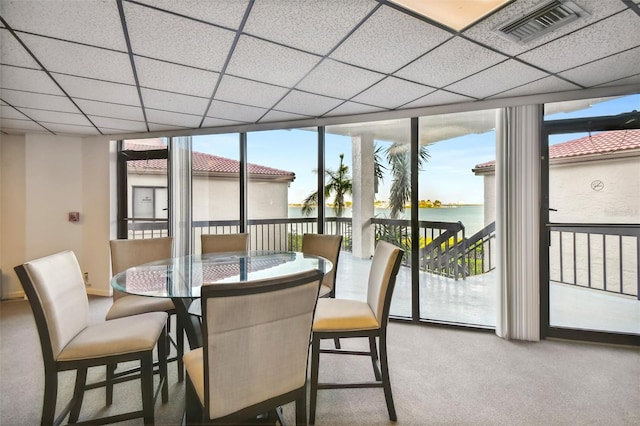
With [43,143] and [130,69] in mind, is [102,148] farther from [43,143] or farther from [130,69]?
[130,69]

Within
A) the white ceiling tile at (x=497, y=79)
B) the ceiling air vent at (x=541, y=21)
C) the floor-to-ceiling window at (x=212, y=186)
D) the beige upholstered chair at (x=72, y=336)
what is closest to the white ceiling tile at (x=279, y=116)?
the floor-to-ceiling window at (x=212, y=186)

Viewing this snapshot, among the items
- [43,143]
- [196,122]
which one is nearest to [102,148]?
[43,143]

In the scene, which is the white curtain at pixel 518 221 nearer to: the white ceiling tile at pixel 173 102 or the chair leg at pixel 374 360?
the chair leg at pixel 374 360

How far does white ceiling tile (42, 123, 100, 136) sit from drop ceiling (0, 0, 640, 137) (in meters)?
0.53

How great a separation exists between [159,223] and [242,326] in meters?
3.84

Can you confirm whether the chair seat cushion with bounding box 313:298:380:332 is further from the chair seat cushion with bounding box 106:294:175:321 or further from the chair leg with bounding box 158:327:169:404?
the chair seat cushion with bounding box 106:294:175:321

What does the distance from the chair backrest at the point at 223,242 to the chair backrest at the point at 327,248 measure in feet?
→ 2.26

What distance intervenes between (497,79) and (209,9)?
2.16 metres

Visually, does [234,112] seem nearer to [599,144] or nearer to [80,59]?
[80,59]


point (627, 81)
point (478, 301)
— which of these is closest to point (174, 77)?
point (627, 81)

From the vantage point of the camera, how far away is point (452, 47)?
1863 mm

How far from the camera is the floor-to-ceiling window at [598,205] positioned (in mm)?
2680

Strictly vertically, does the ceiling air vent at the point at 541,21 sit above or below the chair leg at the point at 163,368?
above

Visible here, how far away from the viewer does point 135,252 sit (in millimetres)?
2639
